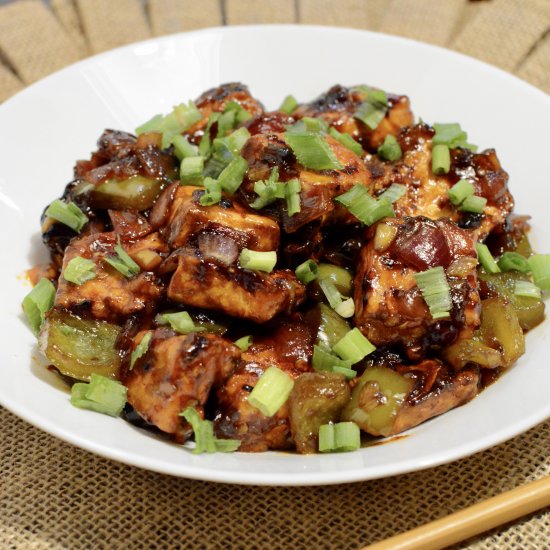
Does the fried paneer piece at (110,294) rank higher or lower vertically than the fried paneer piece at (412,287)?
lower

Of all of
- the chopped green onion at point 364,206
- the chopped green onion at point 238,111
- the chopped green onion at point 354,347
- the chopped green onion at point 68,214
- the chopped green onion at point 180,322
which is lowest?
the chopped green onion at point 68,214

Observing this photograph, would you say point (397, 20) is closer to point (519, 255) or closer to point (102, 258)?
point (519, 255)

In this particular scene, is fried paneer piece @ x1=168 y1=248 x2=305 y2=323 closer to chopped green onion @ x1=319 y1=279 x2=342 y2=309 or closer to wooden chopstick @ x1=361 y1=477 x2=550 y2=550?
chopped green onion @ x1=319 y1=279 x2=342 y2=309

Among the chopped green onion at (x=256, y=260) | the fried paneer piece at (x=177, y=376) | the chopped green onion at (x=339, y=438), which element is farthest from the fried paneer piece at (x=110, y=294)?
the chopped green onion at (x=339, y=438)

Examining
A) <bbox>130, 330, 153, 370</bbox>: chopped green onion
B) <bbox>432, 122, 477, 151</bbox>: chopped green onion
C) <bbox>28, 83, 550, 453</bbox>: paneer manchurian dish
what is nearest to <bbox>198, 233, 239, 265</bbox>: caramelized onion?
<bbox>28, 83, 550, 453</bbox>: paneer manchurian dish

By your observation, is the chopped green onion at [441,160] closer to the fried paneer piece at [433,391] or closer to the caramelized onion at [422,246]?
the caramelized onion at [422,246]

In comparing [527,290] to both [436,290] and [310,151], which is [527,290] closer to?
[436,290]
